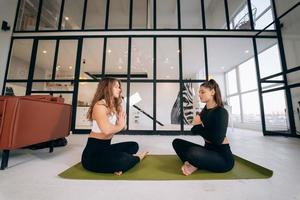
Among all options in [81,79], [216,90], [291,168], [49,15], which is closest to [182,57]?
[81,79]

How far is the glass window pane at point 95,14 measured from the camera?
4.61 metres

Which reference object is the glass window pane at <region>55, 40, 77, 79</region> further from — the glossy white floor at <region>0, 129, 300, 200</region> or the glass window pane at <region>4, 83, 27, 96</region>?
the glossy white floor at <region>0, 129, 300, 200</region>

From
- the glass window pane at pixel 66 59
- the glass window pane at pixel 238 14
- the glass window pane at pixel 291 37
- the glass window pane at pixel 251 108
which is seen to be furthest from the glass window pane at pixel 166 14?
the glass window pane at pixel 251 108

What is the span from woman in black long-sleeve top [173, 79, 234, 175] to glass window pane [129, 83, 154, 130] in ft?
9.38

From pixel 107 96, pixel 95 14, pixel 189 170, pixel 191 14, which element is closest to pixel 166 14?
pixel 191 14

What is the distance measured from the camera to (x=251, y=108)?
20.9 feet

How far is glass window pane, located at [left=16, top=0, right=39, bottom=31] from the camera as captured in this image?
458 centimetres

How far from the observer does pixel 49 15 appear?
187 inches

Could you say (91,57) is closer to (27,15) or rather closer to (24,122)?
(27,15)

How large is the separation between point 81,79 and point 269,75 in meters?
5.28

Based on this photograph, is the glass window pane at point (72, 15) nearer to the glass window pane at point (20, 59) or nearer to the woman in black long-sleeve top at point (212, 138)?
the glass window pane at point (20, 59)

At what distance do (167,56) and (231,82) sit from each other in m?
5.19

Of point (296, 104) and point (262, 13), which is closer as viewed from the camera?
point (296, 104)

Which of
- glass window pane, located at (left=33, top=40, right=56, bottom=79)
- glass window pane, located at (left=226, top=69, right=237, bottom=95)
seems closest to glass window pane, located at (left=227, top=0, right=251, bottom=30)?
glass window pane, located at (left=226, top=69, right=237, bottom=95)
